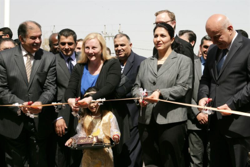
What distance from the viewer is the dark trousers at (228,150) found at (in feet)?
16.7

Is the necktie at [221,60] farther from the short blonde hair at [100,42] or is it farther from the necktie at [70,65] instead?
the necktie at [70,65]

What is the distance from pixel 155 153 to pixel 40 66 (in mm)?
2251

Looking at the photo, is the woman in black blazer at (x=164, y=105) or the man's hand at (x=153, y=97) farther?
the woman in black blazer at (x=164, y=105)

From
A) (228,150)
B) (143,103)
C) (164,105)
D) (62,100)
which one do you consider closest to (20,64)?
(62,100)

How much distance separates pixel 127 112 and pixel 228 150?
6.29ft

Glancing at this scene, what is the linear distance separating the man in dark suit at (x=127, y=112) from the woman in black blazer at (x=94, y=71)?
0.32 meters

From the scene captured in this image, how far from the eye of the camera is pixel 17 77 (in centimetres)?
614

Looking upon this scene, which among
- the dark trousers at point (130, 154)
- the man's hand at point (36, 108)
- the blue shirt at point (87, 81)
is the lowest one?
the dark trousers at point (130, 154)

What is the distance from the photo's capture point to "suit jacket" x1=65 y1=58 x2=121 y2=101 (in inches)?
237

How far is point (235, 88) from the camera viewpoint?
5184 mm

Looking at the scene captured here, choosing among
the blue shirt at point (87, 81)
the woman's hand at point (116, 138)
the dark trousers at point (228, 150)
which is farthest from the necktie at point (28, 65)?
the dark trousers at point (228, 150)

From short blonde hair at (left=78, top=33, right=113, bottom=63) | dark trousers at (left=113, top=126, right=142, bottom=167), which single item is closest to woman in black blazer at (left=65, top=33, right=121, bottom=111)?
short blonde hair at (left=78, top=33, right=113, bottom=63)

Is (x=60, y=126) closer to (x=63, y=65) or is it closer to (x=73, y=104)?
(x=73, y=104)

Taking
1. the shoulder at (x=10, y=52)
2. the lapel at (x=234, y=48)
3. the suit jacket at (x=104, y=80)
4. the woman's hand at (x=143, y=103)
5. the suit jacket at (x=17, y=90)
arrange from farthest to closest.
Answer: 1. the shoulder at (x=10, y=52)
2. the suit jacket at (x=17, y=90)
3. the suit jacket at (x=104, y=80)
4. the woman's hand at (x=143, y=103)
5. the lapel at (x=234, y=48)
